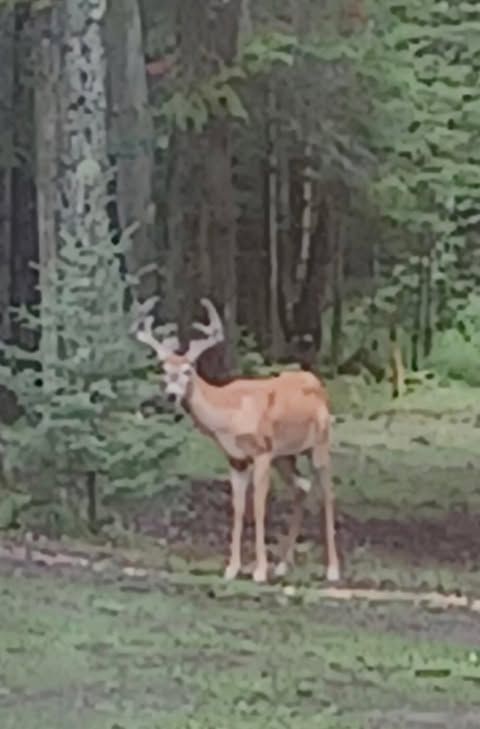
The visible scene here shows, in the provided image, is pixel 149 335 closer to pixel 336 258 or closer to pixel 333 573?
pixel 336 258

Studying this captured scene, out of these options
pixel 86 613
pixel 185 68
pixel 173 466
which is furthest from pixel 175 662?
pixel 185 68

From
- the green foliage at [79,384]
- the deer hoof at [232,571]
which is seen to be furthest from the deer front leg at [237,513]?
the green foliage at [79,384]

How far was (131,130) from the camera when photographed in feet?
9.75

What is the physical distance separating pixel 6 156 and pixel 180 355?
40cm

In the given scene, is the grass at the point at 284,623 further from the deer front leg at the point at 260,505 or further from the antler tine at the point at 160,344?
the antler tine at the point at 160,344

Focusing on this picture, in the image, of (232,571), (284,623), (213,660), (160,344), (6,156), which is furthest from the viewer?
(6,156)

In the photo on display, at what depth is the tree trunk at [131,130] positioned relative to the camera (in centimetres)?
295

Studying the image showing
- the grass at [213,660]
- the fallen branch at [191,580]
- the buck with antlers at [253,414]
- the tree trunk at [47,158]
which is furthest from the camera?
the tree trunk at [47,158]

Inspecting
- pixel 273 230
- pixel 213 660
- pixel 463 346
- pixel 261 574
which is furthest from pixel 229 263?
pixel 213 660

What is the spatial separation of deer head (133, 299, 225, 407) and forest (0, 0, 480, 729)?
16mm

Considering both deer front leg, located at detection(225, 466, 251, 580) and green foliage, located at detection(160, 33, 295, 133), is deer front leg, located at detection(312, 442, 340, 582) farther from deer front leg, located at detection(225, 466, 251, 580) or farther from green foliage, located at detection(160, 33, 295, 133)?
green foliage, located at detection(160, 33, 295, 133)

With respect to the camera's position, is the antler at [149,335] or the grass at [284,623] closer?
the grass at [284,623]

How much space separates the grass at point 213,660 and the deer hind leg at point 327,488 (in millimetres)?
78

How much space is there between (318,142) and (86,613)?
2.45 feet
